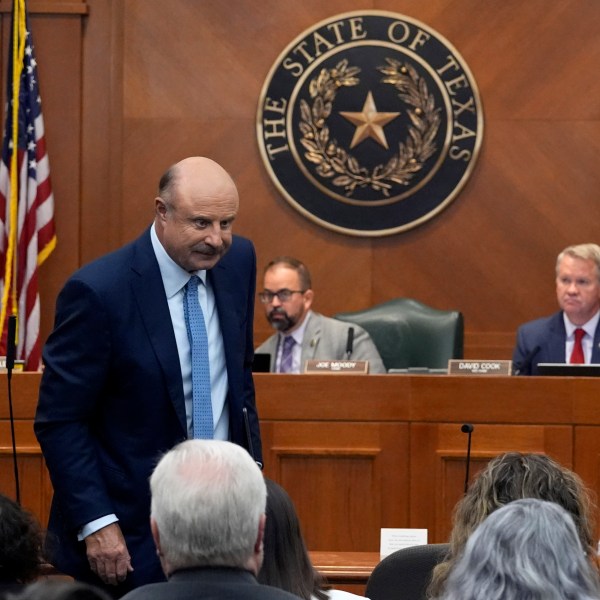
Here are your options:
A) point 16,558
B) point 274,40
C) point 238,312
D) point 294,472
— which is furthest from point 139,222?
point 16,558

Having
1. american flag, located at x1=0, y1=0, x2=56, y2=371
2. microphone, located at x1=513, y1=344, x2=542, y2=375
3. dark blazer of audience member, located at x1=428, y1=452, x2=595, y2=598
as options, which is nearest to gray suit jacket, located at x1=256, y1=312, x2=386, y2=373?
microphone, located at x1=513, y1=344, x2=542, y2=375

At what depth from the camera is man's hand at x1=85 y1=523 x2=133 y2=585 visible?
3.19m

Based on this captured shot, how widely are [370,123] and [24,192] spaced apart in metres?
2.08

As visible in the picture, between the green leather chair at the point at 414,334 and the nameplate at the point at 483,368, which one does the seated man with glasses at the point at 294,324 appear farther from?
the nameplate at the point at 483,368

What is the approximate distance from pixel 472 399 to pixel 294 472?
0.75 m

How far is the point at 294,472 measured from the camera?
207 inches

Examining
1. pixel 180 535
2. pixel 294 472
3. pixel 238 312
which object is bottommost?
pixel 294 472

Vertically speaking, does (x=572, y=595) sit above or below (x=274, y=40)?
below

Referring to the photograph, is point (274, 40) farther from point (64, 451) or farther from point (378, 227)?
point (64, 451)

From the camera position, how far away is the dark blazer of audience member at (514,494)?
2.54 m

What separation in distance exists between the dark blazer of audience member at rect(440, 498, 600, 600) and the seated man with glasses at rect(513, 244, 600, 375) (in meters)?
4.96

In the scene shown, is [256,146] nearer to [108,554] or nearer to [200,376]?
[200,376]

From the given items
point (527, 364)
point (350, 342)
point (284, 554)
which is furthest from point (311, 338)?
point (284, 554)

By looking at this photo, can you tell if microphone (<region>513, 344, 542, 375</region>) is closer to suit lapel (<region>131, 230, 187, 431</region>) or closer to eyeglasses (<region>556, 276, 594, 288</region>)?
eyeglasses (<region>556, 276, 594, 288</region>)
